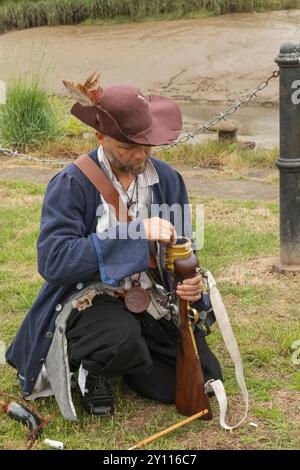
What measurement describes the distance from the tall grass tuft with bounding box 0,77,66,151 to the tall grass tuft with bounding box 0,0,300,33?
1035 cm

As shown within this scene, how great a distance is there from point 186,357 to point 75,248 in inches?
24.4

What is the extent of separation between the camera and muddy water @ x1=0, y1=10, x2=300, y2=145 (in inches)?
577

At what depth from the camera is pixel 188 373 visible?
3.50 m

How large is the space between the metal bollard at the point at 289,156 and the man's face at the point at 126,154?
152cm

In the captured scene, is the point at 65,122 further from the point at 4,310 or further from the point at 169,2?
the point at 169,2

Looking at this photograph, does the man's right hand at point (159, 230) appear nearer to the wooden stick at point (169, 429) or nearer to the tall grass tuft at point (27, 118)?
the wooden stick at point (169, 429)

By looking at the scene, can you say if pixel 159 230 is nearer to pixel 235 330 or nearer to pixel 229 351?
pixel 229 351

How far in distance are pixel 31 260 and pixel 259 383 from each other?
2128 millimetres

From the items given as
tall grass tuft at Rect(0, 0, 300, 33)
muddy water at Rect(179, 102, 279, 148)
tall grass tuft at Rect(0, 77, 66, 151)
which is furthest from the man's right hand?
tall grass tuft at Rect(0, 0, 300, 33)

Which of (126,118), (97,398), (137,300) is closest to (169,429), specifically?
(97,398)

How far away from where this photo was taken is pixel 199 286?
346 cm

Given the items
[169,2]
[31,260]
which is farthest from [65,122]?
[169,2]

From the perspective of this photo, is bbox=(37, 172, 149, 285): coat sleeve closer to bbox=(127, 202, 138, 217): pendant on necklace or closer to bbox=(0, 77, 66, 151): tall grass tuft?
bbox=(127, 202, 138, 217): pendant on necklace

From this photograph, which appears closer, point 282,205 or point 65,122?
point 282,205
